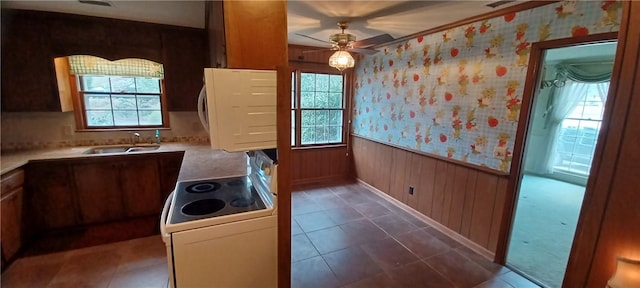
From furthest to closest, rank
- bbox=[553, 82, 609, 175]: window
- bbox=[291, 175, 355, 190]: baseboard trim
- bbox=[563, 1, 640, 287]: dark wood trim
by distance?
1. bbox=[553, 82, 609, 175]: window
2. bbox=[291, 175, 355, 190]: baseboard trim
3. bbox=[563, 1, 640, 287]: dark wood trim

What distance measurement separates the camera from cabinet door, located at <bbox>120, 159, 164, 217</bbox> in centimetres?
296

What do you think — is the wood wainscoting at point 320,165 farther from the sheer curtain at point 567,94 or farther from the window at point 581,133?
the window at point 581,133

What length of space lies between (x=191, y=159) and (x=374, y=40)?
87.4 inches

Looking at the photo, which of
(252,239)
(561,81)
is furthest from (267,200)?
(561,81)

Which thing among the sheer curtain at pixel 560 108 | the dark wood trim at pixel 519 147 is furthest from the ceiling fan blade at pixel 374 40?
the sheer curtain at pixel 560 108

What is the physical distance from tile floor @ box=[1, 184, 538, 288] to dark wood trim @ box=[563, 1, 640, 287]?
1.39 metres

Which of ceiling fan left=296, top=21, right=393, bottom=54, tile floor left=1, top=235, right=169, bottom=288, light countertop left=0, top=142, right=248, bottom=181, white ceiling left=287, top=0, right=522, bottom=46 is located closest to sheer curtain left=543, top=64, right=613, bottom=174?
white ceiling left=287, top=0, right=522, bottom=46

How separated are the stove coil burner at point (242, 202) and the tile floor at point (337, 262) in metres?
0.92

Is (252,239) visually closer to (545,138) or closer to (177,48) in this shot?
(177,48)

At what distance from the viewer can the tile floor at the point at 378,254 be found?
2.25 metres

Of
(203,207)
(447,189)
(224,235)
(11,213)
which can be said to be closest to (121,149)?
(11,213)

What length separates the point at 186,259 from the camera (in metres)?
1.47

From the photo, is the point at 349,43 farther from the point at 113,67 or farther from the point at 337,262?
the point at 113,67

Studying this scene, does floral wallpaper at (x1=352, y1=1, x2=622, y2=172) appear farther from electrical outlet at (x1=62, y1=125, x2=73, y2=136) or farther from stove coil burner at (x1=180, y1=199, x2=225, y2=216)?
electrical outlet at (x1=62, y1=125, x2=73, y2=136)
